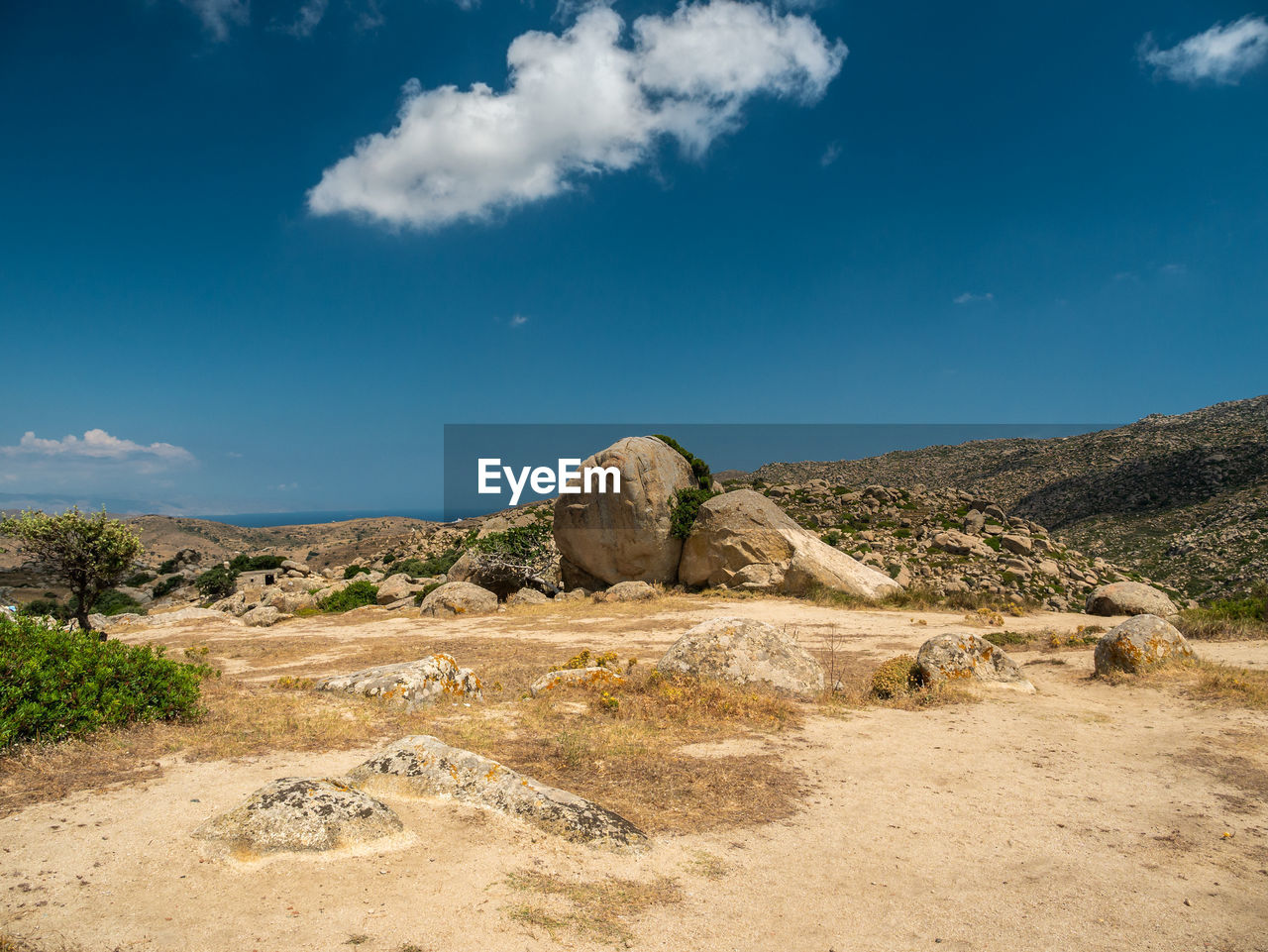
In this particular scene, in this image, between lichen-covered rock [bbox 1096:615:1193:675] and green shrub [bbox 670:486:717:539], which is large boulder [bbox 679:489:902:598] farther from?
lichen-covered rock [bbox 1096:615:1193:675]

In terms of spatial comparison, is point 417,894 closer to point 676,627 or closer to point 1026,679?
point 1026,679

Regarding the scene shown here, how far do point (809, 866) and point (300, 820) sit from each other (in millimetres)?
3868

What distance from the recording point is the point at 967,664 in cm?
1088

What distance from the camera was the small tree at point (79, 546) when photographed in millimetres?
16766

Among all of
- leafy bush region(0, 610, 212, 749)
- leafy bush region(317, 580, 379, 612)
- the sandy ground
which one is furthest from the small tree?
the sandy ground

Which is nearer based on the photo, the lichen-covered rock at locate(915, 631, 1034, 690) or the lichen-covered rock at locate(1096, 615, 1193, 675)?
the lichen-covered rock at locate(915, 631, 1034, 690)

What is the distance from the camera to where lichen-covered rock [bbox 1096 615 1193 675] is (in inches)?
430

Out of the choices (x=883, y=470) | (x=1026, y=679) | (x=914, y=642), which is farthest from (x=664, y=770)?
(x=883, y=470)

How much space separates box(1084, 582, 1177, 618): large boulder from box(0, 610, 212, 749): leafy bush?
21329 mm

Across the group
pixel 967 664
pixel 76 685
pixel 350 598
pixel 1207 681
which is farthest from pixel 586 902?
pixel 350 598

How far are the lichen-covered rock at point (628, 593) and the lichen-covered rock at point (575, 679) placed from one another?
11889mm

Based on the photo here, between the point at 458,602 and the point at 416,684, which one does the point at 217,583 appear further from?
the point at 416,684

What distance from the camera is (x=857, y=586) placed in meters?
21.9

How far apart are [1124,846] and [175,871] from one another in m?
7.24
